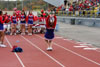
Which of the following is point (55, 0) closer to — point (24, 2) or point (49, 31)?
point (24, 2)

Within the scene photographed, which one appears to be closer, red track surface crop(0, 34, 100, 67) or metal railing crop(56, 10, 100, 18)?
red track surface crop(0, 34, 100, 67)

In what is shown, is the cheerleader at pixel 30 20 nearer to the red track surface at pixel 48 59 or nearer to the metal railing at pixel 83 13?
the red track surface at pixel 48 59

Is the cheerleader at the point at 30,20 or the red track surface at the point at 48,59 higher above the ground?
the cheerleader at the point at 30,20

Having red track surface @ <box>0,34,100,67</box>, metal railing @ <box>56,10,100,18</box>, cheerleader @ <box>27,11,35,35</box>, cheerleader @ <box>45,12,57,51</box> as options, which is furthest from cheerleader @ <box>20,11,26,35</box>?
metal railing @ <box>56,10,100,18</box>

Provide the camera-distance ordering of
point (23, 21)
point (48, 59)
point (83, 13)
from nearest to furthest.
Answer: point (48, 59), point (23, 21), point (83, 13)

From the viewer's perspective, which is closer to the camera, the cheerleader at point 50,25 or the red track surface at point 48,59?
the red track surface at point 48,59

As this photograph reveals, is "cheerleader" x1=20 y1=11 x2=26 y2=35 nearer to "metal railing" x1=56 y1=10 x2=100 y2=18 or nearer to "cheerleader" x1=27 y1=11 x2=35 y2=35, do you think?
"cheerleader" x1=27 y1=11 x2=35 y2=35

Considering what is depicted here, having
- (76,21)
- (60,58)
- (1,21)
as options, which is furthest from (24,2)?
(60,58)

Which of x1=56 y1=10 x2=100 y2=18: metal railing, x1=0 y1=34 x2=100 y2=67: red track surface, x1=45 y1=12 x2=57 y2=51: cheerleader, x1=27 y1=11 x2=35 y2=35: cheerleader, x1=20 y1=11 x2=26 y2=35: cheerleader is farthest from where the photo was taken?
x1=56 y1=10 x2=100 y2=18: metal railing

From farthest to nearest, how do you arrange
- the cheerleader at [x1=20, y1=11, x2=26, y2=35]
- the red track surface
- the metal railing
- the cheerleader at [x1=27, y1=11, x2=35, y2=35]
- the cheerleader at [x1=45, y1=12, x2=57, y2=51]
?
the metal railing → the cheerleader at [x1=27, y1=11, x2=35, y2=35] → the cheerleader at [x1=20, y1=11, x2=26, y2=35] → the cheerleader at [x1=45, y1=12, x2=57, y2=51] → the red track surface

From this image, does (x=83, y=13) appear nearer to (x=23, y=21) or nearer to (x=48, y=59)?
(x=23, y=21)

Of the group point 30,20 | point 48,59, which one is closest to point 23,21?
point 30,20

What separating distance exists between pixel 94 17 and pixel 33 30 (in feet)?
34.3

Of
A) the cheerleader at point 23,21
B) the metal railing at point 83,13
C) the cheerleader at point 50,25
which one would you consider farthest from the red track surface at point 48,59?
the metal railing at point 83,13
